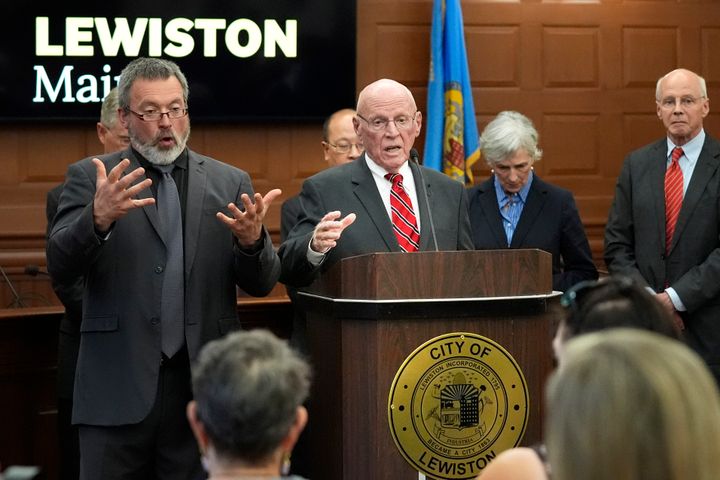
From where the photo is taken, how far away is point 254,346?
1.73 metres

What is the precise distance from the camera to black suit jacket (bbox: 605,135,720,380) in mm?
4574

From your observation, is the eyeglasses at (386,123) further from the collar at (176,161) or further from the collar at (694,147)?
the collar at (694,147)

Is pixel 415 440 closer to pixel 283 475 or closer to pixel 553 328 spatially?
pixel 553 328

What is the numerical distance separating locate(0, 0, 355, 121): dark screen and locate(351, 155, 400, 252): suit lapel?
292 centimetres

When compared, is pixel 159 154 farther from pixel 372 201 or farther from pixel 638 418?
pixel 638 418

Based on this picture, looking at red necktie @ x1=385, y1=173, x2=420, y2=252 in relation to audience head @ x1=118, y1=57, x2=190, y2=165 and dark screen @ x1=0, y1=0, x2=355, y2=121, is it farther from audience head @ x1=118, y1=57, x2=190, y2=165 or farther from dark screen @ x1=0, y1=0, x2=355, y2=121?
dark screen @ x1=0, y1=0, x2=355, y2=121

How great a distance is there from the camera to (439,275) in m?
3.20

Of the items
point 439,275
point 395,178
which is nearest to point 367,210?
point 395,178

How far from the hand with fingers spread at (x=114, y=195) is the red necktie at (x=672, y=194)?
247cm

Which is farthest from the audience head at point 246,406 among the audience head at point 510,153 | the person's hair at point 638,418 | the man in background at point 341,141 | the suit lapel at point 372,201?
the man in background at point 341,141

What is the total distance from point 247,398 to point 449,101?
5.08 meters

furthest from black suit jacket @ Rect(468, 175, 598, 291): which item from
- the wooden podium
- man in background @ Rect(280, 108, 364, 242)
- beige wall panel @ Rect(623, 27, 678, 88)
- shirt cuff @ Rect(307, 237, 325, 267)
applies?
beige wall panel @ Rect(623, 27, 678, 88)

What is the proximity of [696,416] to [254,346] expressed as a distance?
67 cm

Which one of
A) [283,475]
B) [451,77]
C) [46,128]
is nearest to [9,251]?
[46,128]
